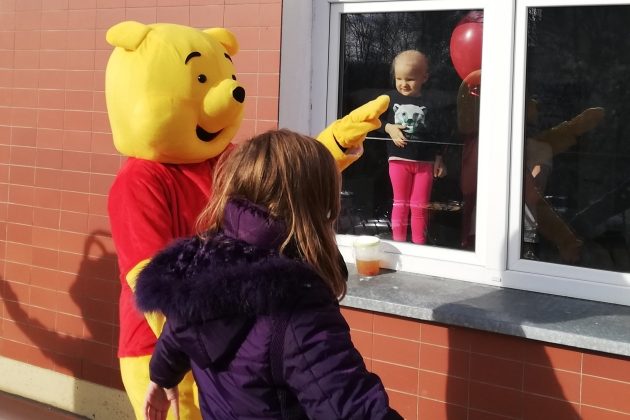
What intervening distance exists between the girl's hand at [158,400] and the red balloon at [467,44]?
2114 mm

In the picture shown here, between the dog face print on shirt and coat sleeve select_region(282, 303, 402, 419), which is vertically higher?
the dog face print on shirt

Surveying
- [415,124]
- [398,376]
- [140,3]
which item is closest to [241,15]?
[140,3]

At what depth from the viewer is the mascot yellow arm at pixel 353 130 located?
Result: 9.53ft

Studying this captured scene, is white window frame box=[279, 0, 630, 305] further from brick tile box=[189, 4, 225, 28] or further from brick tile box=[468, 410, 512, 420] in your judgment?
brick tile box=[468, 410, 512, 420]

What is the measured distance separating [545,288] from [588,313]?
0.96ft

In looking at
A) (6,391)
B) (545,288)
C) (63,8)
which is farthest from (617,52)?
(6,391)

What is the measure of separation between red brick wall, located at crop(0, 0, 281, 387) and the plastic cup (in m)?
1.44

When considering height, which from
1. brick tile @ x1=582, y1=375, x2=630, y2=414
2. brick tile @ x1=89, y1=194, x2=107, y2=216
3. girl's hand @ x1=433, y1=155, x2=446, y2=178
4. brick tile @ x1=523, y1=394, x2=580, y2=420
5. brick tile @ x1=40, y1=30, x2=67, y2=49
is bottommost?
brick tile @ x1=523, y1=394, x2=580, y2=420

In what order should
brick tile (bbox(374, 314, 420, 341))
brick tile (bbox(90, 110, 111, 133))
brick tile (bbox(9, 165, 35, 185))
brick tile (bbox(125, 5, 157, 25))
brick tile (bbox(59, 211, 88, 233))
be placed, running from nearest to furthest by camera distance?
brick tile (bbox(374, 314, 420, 341)), brick tile (bbox(125, 5, 157, 25)), brick tile (bbox(90, 110, 111, 133)), brick tile (bbox(59, 211, 88, 233)), brick tile (bbox(9, 165, 35, 185))

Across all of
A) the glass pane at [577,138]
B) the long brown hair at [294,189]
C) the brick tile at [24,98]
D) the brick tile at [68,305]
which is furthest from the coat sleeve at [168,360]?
the brick tile at [24,98]

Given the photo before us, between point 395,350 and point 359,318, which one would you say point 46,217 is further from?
point 395,350

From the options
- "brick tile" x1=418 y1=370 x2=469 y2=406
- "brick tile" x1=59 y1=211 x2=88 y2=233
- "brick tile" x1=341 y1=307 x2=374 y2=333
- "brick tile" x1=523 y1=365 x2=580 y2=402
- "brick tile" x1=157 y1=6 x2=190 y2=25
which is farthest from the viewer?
"brick tile" x1=59 y1=211 x2=88 y2=233

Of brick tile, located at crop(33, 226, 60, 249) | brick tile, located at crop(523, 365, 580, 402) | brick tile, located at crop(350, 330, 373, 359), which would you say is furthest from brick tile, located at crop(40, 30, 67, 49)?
brick tile, located at crop(523, 365, 580, 402)

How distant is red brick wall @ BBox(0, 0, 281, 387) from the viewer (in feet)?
14.6
